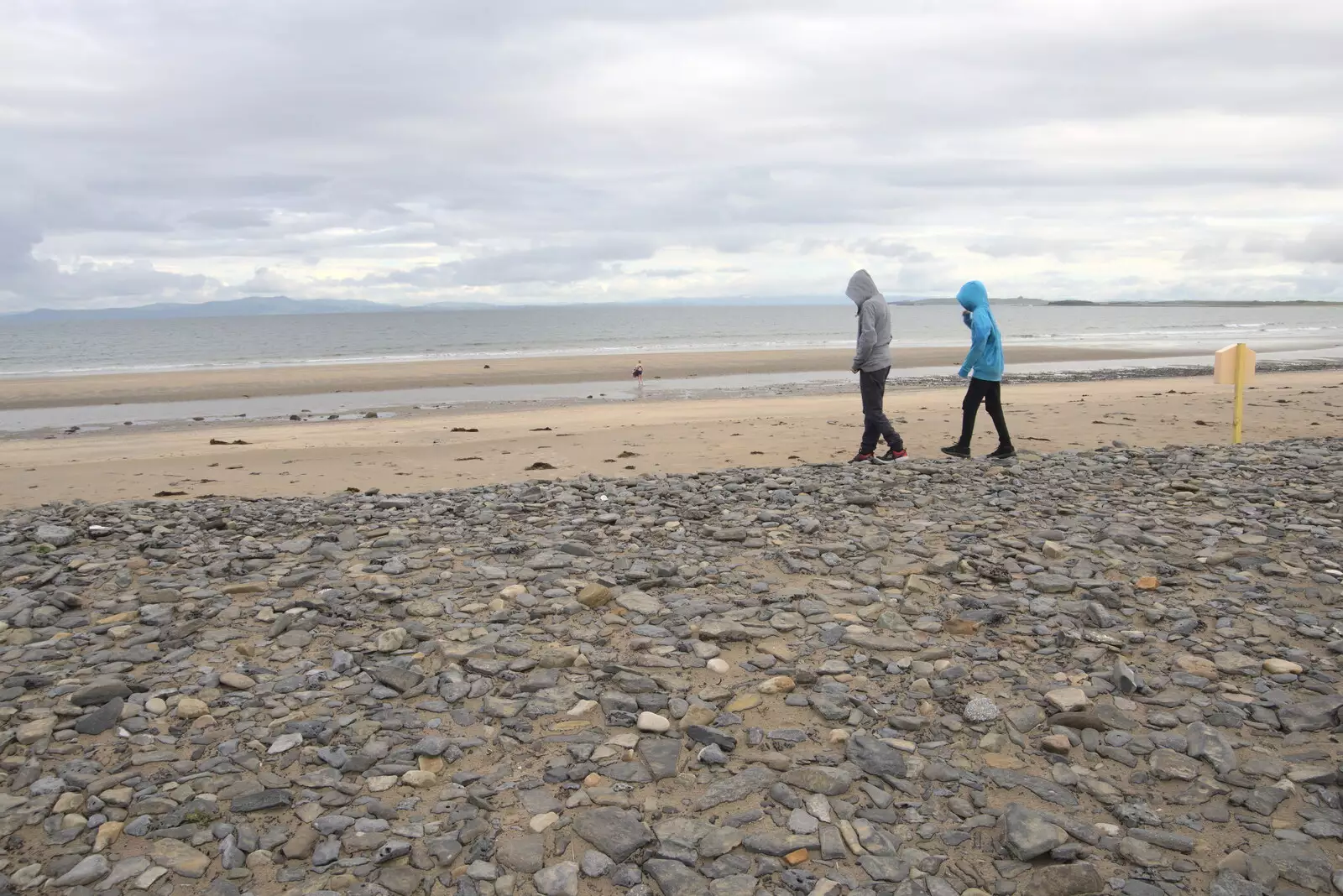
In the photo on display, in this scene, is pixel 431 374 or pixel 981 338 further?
pixel 431 374

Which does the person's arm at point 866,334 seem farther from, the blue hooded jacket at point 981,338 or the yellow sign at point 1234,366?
the yellow sign at point 1234,366

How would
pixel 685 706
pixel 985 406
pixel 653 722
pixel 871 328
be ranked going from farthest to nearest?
pixel 985 406
pixel 871 328
pixel 685 706
pixel 653 722

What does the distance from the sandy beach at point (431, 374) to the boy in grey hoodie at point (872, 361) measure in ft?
76.3

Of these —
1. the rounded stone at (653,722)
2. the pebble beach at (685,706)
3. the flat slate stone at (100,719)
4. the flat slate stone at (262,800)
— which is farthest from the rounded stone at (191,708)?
the rounded stone at (653,722)

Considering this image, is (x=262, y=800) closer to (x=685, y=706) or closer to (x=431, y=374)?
(x=685, y=706)

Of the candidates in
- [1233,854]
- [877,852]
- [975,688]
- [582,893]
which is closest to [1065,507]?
[975,688]

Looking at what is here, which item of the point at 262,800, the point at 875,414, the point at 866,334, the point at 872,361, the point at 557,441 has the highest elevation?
the point at 866,334

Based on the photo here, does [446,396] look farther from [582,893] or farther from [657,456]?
[582,893]

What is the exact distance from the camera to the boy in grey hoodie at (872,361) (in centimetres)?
1084

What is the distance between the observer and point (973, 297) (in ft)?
36.3

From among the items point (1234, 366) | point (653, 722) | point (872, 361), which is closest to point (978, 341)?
point (872, 361)

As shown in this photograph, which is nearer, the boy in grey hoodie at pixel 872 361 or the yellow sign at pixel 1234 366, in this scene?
the boy in grey hoodie at pixel 872 361

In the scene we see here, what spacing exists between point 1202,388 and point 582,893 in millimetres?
A: 26745

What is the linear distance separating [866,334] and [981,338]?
147 centimetres
